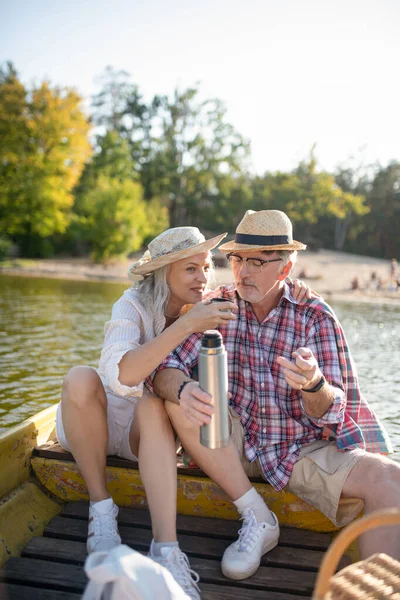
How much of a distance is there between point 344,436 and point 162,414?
0.80 m

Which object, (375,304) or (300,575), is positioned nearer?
(300,575)

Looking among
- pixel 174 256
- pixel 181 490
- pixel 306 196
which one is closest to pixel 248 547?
pixel 181 490

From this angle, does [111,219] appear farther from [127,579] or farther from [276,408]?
[127,579]

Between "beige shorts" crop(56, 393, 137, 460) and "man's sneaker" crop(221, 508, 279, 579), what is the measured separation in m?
0.69

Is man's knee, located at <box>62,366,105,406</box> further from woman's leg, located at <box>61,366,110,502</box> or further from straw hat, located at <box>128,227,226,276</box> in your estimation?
straw hat, located at <box>128,227,226,276</box>

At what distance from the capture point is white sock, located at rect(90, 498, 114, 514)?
2475mm

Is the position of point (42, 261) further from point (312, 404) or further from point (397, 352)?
point (312, 404)

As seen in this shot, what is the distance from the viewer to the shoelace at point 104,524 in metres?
2.39

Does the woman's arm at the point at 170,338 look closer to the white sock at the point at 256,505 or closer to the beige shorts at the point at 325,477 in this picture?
the beige shorts at the point at 325,477

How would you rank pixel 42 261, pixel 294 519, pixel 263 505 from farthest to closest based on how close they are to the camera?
pixel 42 261
pixel 294 519
pixel 263 505

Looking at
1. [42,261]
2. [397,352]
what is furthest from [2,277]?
[397,352]

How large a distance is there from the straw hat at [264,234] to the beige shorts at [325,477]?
811 millimetres

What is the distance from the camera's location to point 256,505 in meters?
2.45

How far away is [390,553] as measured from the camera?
2.08 meters
